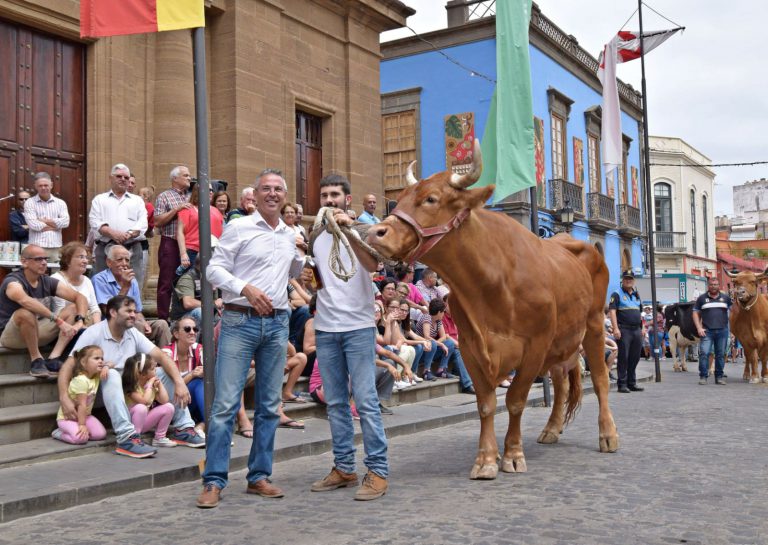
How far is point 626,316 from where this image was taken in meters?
13.2

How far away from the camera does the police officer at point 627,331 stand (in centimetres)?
1304

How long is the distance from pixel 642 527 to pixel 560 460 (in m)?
2.07

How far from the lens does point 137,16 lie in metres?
6.36

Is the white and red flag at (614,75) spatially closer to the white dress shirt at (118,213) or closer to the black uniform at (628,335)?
the black uniform at (628,335)

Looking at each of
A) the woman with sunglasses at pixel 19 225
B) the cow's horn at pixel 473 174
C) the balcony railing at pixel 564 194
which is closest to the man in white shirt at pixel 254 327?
the cow's horn at pixel 473 174

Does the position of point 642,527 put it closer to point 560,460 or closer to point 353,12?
point 560,460

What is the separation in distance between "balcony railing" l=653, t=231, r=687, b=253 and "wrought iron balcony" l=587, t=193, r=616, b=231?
999 cm

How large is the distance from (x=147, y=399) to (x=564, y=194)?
2362cm

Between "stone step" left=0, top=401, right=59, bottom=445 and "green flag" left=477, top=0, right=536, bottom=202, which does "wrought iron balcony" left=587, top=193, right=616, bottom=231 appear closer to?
"green flag" left=477, top=0, right=536, bottom=202

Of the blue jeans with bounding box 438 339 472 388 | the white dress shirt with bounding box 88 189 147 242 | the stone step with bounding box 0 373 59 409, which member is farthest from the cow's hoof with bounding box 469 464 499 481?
the blue jeans with bounding box 438 339 472 388

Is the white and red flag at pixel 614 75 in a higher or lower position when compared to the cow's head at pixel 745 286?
higher

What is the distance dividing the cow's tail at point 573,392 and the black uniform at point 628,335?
5894mm

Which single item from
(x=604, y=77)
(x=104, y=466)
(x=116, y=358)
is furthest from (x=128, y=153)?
(x=604, y=77)

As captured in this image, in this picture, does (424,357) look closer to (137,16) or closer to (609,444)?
(609,444)
